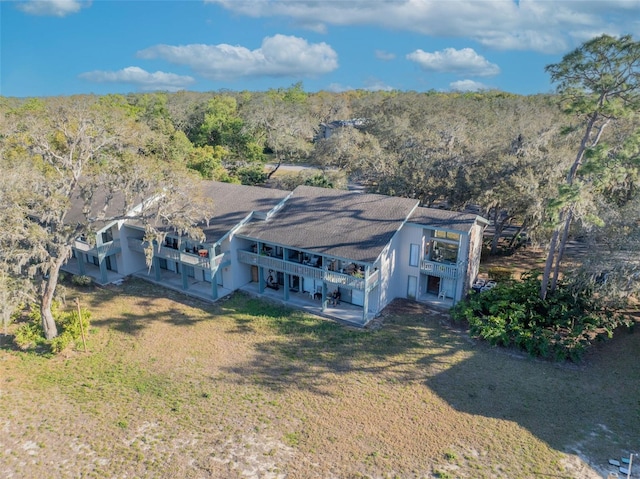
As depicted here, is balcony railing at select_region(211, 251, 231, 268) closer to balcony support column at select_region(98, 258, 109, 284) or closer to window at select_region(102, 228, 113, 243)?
balcony support column at select_region(98, 258, 109, 284)

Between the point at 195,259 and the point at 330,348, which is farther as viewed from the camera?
the point at 195,259

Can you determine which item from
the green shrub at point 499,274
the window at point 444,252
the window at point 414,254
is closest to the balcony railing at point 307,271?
the window at point 414,254

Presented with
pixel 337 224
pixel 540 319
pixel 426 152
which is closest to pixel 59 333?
pixel 337 224

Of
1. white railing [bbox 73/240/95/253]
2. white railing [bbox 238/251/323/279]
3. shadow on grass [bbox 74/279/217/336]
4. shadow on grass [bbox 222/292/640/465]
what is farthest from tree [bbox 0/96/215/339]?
shadow on grass [bbox 222/292/640/465]

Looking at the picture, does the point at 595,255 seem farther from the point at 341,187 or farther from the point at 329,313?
the point at 341,187

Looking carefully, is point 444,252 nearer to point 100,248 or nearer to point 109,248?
point 109,248

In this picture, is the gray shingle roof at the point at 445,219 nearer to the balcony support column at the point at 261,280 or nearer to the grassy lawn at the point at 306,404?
the grassy lawn at the point at 306,404

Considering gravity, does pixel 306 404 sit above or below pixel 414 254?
below
